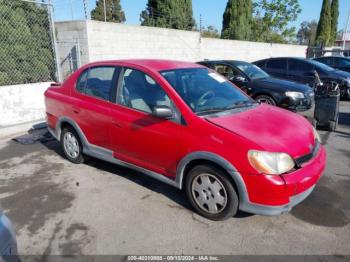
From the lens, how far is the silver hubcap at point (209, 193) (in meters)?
3.14

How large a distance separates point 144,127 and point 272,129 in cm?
142

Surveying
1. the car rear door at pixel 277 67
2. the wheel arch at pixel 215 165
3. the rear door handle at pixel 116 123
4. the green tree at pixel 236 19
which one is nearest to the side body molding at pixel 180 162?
the wheel arch at pixel 215 165

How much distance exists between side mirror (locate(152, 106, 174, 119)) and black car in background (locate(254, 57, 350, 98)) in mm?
8301

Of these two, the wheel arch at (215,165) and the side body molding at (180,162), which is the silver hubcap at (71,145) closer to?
the side body molding at (180,162)

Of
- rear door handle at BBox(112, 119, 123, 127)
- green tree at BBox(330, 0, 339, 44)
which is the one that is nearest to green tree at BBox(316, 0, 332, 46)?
green tree at BBox(330, 0, 339, 44)

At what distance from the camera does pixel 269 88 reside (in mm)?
7473

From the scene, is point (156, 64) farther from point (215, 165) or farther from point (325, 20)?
point (325, 20)

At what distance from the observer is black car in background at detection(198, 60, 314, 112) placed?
23.9 ft

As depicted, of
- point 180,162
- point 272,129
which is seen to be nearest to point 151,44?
point 180,162

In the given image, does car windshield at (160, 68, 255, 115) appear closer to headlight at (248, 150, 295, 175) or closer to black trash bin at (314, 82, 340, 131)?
headlight at (248, 150, 295, 175)

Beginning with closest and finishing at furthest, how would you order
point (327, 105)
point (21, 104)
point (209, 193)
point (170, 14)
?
point (209, 193) < point (327, 105) < point (21, 104) < point (170, 14)

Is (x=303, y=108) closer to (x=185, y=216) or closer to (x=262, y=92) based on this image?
(x=262, y=92)

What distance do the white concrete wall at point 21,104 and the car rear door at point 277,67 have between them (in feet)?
23.9

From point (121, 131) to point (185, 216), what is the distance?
131 cm
